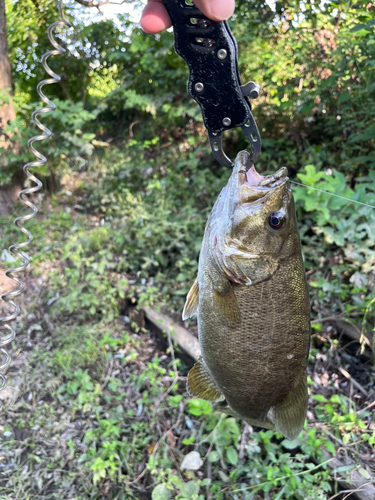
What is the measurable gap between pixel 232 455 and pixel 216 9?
226 centimetres

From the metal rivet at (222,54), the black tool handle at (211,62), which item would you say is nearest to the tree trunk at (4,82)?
the black tool handle at (211,62)

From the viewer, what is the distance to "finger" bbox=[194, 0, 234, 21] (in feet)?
3.36

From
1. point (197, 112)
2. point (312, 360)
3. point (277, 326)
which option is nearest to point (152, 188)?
point (197, 112)

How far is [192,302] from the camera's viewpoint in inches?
58.8

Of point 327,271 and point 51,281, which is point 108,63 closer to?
point 51,281

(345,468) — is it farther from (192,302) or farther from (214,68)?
(214,68)

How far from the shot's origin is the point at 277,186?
1.21 metres

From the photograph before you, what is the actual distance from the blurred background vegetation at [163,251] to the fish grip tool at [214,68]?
1.62 m

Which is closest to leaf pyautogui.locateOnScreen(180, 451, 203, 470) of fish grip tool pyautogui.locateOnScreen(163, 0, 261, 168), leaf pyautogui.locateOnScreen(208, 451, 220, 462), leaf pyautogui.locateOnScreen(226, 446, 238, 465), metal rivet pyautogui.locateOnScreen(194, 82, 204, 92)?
leaf pyautogui.locateOnScreen(208, 451, 220, 462)

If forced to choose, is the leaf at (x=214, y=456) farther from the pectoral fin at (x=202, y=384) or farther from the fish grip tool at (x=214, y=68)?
the fish grip tool at (x=214, y=68)

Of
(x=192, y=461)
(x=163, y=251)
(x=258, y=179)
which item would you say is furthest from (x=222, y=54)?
(x=163, y=251)

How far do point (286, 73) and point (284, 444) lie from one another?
3593 millimetres

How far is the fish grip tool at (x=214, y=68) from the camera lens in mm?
1072

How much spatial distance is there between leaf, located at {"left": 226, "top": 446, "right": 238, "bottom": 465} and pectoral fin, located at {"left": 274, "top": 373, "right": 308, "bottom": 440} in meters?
0.86
